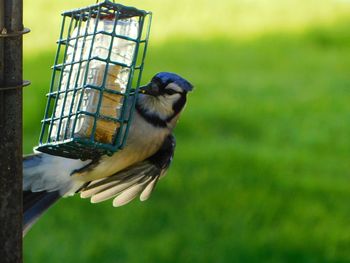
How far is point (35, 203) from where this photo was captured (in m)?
5.90

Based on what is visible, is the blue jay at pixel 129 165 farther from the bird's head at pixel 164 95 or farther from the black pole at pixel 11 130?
the black pole at pixel 11 130

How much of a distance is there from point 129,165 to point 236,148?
14.0 feet

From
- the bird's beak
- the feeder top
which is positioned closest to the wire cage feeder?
the feeder top

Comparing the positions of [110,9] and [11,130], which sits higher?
[110,9]

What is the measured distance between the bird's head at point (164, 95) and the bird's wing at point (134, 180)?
0.28 metres

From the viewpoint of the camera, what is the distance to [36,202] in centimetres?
591

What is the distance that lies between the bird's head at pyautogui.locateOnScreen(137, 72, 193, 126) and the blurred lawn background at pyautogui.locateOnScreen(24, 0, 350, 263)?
316 cm

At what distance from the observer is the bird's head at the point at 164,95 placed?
4.93 m

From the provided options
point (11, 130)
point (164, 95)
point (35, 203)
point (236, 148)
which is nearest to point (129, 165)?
point (164, 95)

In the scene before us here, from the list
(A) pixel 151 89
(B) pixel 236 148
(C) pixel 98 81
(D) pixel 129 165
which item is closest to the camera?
(C) pixel 98 81

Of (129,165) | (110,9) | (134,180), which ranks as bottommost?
(134,180)

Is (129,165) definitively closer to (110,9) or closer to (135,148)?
(135,148)

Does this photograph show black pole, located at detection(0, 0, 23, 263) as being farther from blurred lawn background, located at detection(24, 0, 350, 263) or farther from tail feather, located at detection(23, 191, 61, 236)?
blurred lawn background, located at detection(24, 0, 350, 263)

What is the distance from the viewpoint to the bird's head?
4934 millimetres
